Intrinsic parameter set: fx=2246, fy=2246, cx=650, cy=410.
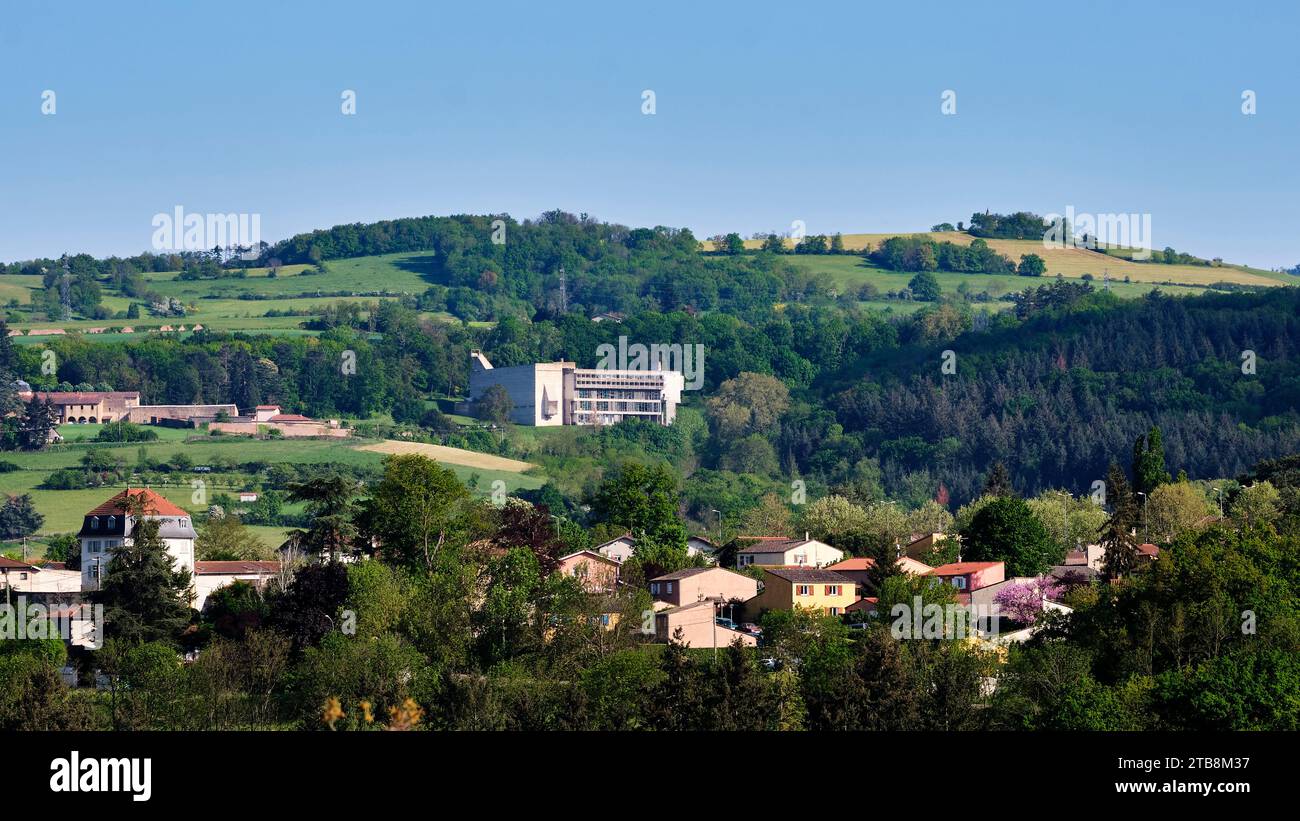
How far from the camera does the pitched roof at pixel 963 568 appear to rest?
86.5m

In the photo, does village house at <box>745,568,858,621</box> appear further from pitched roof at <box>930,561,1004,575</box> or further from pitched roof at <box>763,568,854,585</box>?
pitched roof at <box>930,561,1004,575</box>

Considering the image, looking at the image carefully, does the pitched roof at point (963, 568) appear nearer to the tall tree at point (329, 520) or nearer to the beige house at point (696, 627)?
the beige house at point (696, 627)

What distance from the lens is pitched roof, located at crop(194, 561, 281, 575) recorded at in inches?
3546

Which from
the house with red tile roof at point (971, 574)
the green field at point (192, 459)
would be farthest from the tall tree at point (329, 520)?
the green field at point (192, 459)

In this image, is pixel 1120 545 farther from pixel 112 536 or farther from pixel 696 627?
pixel 112 536

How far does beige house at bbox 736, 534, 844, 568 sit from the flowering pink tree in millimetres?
15491

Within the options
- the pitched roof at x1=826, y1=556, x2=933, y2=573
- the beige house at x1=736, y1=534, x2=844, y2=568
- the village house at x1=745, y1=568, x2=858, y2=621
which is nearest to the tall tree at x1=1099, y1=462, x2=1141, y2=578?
the pitched roof at x1=826, y1=556, x2=933, y2=573

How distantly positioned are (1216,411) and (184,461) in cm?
8126

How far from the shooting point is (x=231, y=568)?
91125 millimetres

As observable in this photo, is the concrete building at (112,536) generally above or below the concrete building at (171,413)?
above

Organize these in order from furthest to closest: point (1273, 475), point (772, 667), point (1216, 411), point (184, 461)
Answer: point (1216, 411), point (184, 461), point (1273, 475), point (772, 667)
